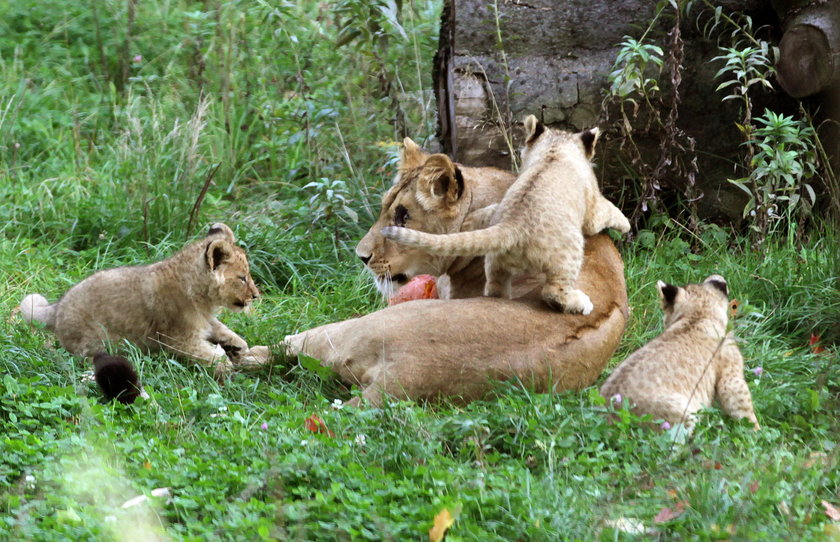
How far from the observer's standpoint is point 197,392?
5.28 metres

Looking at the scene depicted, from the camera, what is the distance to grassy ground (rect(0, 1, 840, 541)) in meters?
3.66

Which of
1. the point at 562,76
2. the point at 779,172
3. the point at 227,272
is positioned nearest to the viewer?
the point at 227,272

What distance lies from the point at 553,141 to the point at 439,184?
2.13 feet

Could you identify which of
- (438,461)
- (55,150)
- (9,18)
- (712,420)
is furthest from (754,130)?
(9,18)

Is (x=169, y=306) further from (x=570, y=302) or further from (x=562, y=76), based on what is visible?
(x=562, y=76)

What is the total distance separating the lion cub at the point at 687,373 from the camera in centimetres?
452

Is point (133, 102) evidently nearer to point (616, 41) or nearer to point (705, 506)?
point (616, 41)

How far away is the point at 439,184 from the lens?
5809mm

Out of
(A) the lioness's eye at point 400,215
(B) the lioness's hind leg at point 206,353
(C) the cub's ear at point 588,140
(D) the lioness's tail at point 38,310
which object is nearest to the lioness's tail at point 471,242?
(A) the lioness's eye at point 400,215

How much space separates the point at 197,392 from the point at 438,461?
1.66 m

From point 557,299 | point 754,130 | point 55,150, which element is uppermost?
point 754,130

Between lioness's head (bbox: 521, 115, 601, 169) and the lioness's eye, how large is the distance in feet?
2.26

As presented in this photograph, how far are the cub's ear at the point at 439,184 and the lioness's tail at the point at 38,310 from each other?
7.03 ft

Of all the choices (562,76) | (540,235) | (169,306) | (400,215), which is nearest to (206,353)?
(169,306)
